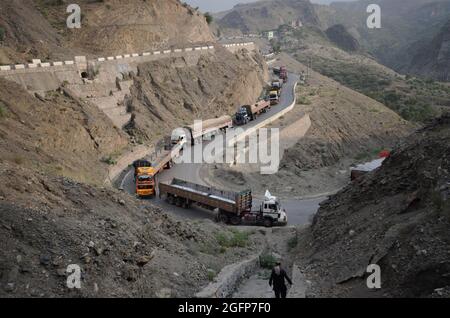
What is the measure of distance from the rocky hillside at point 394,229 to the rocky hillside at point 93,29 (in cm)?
2924

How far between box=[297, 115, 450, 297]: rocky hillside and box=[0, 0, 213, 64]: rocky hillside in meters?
29.2

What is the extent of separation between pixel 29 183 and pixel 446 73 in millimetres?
136143

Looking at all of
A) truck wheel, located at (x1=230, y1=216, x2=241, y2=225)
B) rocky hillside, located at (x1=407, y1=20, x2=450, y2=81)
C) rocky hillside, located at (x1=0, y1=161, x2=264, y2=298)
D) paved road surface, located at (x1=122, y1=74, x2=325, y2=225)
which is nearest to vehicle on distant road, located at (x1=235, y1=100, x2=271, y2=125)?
paved road surface, located at (x1=122, y1=74, x2=325, y2=225)

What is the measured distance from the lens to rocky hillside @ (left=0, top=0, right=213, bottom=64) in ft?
138

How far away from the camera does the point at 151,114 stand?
43.2m

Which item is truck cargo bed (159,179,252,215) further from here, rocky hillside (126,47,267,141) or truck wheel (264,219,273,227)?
rocky hillside (126,47,267,141)

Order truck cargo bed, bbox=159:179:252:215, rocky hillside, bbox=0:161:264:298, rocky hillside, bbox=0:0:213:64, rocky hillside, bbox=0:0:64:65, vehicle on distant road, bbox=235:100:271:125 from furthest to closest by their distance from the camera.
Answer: vehicle on distant road, bbox=235:100:271:125 < rocky hillside, bbox=0:0:213:64 < rocky hillside, bbox=0:0:64:65 < truck cargo bed, bbox=159:179:252:215 < rocky hillside, bbox=0:161:264:298

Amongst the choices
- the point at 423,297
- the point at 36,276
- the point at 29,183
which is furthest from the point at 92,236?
the point at 423,297

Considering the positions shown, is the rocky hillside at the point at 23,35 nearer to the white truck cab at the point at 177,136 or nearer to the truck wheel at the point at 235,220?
the white truck cab at the point at 177,136

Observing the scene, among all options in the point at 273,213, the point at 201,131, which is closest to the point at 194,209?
the point at 273,213

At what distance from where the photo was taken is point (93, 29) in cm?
5012

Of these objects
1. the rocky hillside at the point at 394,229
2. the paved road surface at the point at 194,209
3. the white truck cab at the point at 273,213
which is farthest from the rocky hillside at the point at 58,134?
the rocky hillside at the point at 394,229

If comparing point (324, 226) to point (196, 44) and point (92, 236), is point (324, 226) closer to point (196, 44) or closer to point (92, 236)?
point (92, 236)

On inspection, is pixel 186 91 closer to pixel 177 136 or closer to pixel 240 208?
pixel 177 136
